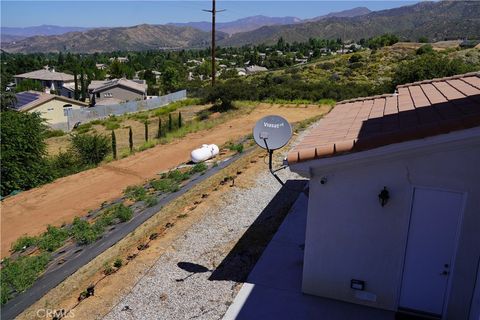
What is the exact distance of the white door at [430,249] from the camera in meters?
6.01

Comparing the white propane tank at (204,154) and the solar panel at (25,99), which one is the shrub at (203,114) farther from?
the solar panel at (25,99)

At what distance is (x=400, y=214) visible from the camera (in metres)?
6.25

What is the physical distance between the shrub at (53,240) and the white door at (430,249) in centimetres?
882

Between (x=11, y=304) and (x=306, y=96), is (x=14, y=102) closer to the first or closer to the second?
(x=306, y=96)

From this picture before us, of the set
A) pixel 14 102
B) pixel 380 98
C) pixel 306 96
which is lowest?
pixel 14 102

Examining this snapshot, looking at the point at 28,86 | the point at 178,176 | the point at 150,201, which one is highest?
the point at 150,201

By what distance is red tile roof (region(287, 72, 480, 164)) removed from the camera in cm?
582

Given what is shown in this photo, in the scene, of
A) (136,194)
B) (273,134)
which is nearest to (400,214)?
(273,134)

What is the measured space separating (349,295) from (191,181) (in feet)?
29.8

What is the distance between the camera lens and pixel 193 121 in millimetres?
33000

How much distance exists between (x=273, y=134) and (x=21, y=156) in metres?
16.6

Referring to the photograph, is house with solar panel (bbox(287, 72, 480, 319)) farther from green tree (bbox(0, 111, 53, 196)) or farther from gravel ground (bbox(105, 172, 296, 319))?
green tree (bbox(0, 111, 53, 196))

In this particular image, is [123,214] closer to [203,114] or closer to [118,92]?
[203,114]

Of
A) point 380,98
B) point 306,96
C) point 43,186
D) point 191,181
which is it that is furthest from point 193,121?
point 380,98
